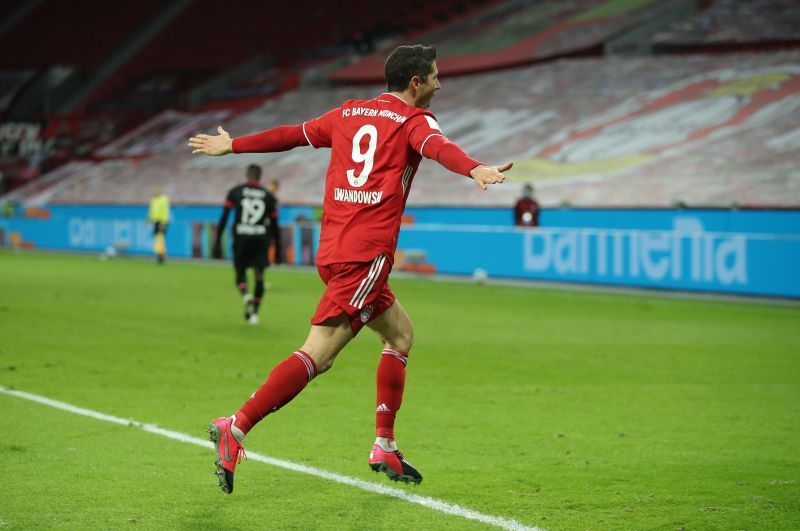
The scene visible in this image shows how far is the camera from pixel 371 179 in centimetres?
581

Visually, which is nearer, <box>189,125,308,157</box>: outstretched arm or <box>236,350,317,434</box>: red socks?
<box>236,350,317,434</box>: red socks

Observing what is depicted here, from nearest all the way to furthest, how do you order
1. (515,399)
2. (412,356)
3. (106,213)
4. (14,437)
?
1. (14,437)
2. (515,399)
3. (412,356)
4. (106,213)

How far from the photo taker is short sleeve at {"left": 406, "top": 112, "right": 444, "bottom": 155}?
220 inches

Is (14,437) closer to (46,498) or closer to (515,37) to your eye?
(46,498)

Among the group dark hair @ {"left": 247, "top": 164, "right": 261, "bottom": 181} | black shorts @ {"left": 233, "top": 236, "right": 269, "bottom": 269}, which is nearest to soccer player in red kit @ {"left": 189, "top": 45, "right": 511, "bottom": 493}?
dark hair @ {"left": 247, "top": 164, "right": 261, "bottom": 181}

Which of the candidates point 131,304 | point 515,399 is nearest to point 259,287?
point 131,304

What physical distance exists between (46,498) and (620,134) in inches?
1072

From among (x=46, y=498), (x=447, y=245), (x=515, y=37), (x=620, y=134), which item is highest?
(x=515, y=37)

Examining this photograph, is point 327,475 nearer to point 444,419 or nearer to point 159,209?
point 444,419

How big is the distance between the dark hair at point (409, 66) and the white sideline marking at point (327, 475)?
215 cm

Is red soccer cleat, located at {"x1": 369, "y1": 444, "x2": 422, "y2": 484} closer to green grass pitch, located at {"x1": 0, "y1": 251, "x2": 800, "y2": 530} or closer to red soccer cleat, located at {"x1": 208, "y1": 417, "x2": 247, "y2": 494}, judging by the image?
green grass pitch, located at {"x1": 0, "y1": 251, "x2": 800, "y2": 530}

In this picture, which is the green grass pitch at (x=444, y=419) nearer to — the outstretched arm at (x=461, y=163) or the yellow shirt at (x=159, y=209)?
the outstretched arm at (x=461, y=163)

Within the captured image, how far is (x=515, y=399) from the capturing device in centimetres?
934

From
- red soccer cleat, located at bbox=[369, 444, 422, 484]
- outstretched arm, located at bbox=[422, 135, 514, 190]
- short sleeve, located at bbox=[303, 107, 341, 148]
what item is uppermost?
short sleeve, located at bbox=[303, 107, 341, 148]
